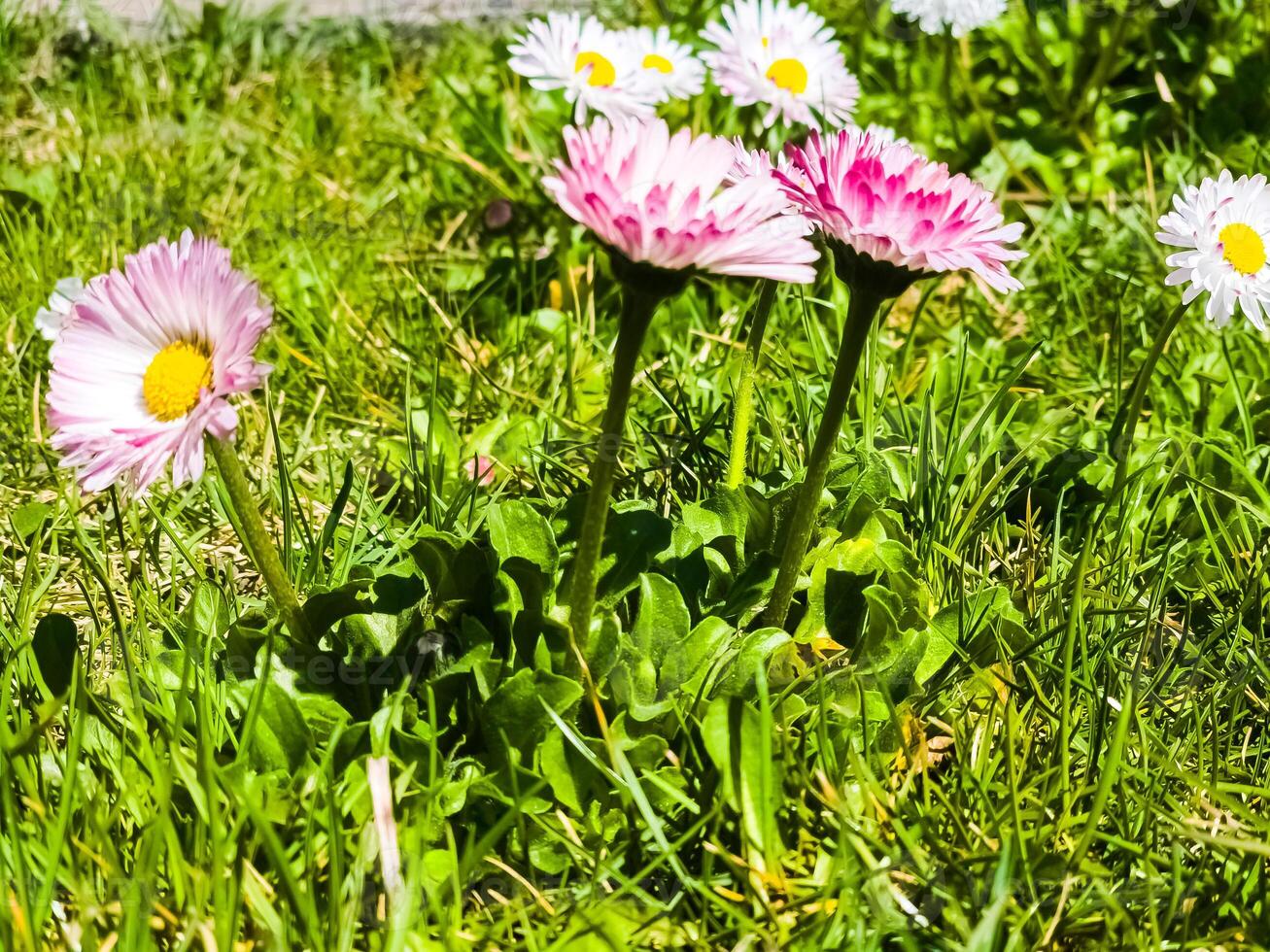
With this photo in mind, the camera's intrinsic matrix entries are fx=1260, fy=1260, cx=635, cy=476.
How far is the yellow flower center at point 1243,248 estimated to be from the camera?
1921mm

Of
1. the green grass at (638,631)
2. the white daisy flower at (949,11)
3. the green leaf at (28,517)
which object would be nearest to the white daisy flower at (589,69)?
the green grass at (638,631)

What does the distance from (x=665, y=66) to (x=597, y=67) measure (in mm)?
207

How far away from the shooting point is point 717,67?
8.73ft

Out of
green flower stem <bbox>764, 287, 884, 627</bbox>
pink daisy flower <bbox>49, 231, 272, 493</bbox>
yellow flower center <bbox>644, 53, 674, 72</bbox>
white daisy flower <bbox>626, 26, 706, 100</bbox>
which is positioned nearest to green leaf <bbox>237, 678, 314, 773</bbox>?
pink daisy flower <bbox>49, 231, 272, 493</bbox>

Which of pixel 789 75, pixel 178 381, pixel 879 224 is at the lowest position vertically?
pixel 178 381

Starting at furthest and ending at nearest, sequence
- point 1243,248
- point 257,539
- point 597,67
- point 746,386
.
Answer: point 597,67, point 1243,248, point 746,386, point 257,539

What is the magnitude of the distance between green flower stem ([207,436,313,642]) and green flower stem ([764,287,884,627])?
24.6 inches

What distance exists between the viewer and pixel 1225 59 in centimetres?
336

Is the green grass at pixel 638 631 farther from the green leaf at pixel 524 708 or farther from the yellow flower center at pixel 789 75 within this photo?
the yellow flower center at pixel 789 75

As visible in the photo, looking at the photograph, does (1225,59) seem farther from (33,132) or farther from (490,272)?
(33,132)

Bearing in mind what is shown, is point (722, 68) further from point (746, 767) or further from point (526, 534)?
point (746, 767)

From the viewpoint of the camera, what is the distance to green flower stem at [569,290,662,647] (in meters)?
1.27

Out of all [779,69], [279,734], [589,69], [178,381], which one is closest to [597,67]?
[589,69]

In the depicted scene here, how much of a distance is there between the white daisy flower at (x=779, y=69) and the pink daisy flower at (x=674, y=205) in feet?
4.33
